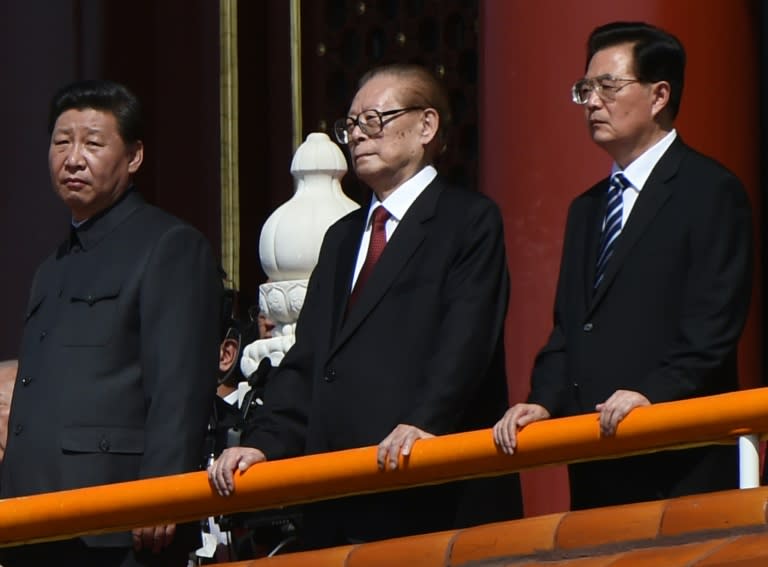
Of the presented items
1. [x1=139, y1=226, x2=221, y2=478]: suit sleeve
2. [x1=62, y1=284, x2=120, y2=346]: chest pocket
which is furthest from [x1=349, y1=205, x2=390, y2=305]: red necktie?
[x1=62, y1=284, x2=120, y2=346]: chest pocket

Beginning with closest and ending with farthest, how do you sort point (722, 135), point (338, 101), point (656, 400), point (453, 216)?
point (656, 400)
point (453, 216)
point (722, 135)
point (338, 101)

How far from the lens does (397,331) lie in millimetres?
7293

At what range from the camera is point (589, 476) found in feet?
23.8

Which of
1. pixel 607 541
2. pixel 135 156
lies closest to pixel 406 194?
pixel 135 156

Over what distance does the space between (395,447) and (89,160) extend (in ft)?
4.65

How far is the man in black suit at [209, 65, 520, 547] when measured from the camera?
717cm

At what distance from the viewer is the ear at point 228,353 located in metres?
9.78

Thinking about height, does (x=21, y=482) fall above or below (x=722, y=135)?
below

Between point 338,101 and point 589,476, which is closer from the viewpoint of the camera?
point 589,476

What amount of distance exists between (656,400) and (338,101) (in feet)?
16.3

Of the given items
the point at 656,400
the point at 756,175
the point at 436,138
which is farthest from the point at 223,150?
the point at 656,400

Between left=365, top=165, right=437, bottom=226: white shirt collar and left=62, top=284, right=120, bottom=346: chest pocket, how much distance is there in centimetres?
76

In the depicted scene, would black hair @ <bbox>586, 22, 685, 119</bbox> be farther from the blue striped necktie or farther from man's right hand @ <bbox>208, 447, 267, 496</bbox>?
man's right hand @ <bbox>208, 447, 267, 496</bbox>

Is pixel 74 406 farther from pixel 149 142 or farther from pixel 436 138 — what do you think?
pixel 149 142
